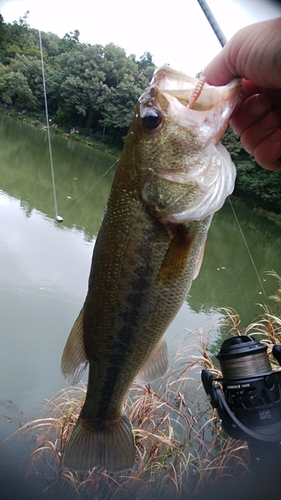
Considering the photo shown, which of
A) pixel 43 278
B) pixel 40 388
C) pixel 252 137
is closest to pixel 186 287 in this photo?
pixel 252 137

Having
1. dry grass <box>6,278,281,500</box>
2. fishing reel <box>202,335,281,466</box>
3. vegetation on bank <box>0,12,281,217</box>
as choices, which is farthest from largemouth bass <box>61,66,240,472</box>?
vegetation on bank <box>0,12,281,217</box>

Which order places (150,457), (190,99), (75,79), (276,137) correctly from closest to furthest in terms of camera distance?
1. (190,99)
2. (276,137)
3. (150,457)
4. (75,79)

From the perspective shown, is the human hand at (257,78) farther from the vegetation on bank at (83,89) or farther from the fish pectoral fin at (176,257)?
the vegetation on bank at (83,89)

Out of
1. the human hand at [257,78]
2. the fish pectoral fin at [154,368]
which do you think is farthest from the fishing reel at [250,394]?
the human hand at [257,78]

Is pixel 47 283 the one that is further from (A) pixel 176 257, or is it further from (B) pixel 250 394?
(A) pixel 176 257

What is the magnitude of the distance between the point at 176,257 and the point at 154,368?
42cm

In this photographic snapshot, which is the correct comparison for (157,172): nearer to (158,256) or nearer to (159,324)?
(158,256)

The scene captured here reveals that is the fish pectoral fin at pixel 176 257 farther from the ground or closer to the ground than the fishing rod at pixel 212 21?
closer to the ground

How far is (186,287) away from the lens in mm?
→ 1121

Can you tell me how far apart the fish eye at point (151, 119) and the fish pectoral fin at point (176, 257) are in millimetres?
300

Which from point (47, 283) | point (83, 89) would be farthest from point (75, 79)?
point (47, 283)

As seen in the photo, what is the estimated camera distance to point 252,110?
142 centimetres

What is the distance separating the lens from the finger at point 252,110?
1397 mm

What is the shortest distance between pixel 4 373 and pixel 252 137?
115 inches
